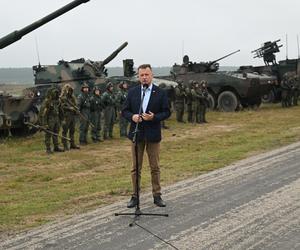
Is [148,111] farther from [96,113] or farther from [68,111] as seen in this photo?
[96,113]

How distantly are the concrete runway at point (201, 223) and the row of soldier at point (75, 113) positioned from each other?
5.56 metres

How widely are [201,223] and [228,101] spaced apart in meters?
19.2

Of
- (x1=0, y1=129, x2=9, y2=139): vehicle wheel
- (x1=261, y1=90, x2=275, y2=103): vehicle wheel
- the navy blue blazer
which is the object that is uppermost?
the navy blue blazer

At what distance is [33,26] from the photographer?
10.8 metres

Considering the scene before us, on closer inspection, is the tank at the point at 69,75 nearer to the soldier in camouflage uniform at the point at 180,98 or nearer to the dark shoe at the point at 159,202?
the soldier in camouflage uniform at the point at 180,98

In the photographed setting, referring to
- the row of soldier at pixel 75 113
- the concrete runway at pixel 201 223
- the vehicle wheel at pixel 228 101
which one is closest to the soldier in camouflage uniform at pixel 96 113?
the row of soldier at pixel 75 113

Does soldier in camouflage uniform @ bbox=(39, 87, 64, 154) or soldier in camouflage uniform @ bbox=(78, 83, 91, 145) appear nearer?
soldier in camouflage uniform @ bbox=(39, 87, 64, 154)

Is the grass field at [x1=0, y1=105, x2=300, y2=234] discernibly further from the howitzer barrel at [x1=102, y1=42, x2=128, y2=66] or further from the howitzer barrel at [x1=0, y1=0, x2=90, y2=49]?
the howitzer barrel at [x1=102, y1=42, x2=128, y2=66]

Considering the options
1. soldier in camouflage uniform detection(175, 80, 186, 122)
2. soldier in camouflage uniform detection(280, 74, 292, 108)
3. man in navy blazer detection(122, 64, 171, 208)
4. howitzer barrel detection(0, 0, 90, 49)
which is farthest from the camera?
soldier in camouflage uniform detection(280, 74, 292, 108)

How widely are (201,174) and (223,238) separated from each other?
154 inches

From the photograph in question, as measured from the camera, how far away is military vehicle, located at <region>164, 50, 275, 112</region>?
24.7 m

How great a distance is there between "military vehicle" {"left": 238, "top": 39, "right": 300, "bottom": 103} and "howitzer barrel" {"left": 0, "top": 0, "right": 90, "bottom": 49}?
1905 centimetres

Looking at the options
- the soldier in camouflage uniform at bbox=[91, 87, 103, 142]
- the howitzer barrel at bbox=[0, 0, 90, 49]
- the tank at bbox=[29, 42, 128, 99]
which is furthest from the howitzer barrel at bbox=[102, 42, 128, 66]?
the howitzer barrel at bbox=[0, 0, 90, 49]

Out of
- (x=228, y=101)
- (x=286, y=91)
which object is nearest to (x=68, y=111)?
(x=228, y=101)
